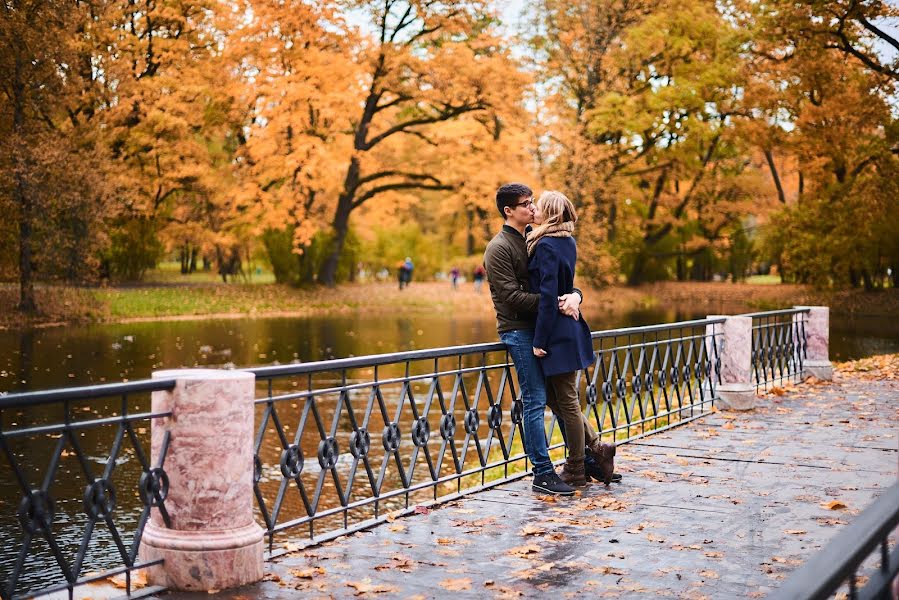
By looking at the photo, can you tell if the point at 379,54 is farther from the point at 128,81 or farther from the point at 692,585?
the point at 692,585

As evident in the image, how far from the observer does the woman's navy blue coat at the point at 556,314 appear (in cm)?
782

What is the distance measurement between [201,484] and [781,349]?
1206cm

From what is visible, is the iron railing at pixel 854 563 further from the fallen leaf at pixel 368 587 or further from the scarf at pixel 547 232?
the scarf at pixel 547 232

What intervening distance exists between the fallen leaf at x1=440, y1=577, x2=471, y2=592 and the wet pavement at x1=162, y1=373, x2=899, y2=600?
0.01 meters

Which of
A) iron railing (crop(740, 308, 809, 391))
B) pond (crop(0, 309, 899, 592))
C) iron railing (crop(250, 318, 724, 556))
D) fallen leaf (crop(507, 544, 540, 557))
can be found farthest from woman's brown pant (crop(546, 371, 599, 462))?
iron railing (crop(740, 308, 809, 391))

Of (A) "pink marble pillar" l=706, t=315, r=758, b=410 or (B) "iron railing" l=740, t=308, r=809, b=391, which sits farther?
(B) "iron railing" l=740, t=308, r=809, b=391

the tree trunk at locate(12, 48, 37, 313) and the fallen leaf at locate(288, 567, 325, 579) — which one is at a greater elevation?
the tree trunk at locate(12, 48, 37, 313)

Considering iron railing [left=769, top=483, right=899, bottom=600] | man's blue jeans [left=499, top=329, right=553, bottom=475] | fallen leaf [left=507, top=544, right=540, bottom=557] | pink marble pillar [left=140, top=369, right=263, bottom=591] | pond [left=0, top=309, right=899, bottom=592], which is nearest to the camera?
iron railing [left=769, top=483, right=899, bottom=600]

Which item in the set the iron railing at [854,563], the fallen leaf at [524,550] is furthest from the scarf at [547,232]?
the iron railing at [854,563]

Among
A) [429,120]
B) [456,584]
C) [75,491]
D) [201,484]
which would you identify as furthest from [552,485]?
[429,120]

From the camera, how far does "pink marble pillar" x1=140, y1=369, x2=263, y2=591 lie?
560 cm

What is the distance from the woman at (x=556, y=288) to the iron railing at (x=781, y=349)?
754 cm

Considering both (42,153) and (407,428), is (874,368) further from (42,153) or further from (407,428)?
(42,153)

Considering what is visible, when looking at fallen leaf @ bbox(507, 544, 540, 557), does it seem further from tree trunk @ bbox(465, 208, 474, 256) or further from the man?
tree trunk @ bbox(465, 208, 474, 256)
